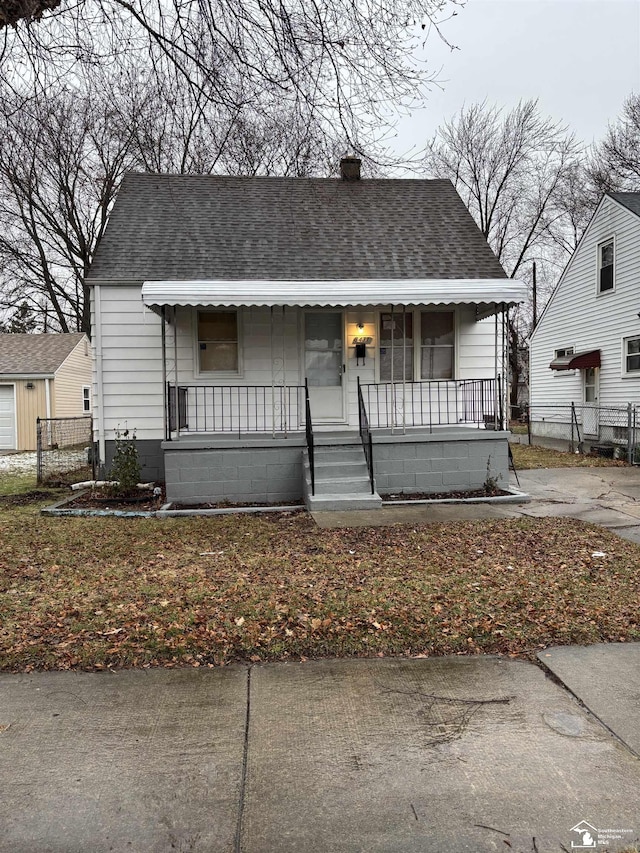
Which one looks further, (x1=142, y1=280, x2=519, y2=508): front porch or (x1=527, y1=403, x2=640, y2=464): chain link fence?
(x1=527, y1=403, x2=640, y2=464): chain link fence

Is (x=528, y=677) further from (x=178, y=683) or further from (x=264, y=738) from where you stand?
(x=178, y=683)

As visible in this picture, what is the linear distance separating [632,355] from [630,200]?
439 centimetres

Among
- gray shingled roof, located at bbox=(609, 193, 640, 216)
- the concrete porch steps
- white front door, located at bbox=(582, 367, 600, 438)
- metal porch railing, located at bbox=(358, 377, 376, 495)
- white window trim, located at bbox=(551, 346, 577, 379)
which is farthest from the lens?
white window trim, located at bbox=(551, 346, 577, 379)

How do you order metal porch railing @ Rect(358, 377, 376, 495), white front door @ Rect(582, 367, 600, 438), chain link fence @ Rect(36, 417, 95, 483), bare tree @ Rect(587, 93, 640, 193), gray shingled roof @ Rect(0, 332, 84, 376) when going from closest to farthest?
metal porch railing @ Rect(358, 377, 376, 495), chain link fence @ Rect(36, 417, 95, 483), white front door @ Rect(582, 367, 600, 438), gray shingled roof @ Rect(0, 332, 84, 376), bare tree @ Rect(587, 93, 640, 193)

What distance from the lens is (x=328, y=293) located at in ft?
27.9

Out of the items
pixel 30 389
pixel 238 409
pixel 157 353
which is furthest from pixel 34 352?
pixel 238 409

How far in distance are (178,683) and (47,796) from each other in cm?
94

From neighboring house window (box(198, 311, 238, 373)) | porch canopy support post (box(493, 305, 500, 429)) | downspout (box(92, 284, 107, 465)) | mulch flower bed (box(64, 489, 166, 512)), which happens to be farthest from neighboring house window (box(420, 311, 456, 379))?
downspout (box(92, 284, 107, 465))

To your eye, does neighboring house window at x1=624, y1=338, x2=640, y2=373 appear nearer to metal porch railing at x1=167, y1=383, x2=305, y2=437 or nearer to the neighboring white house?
the neighboring white house

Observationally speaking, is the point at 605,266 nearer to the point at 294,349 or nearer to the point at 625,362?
the point at 625,362

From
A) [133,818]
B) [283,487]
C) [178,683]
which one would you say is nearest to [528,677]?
[178,683]

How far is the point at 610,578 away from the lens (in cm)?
473

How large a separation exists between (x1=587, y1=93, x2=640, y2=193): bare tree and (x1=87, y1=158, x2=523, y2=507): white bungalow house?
60.6 ft

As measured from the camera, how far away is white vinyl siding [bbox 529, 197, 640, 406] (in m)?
15.2
